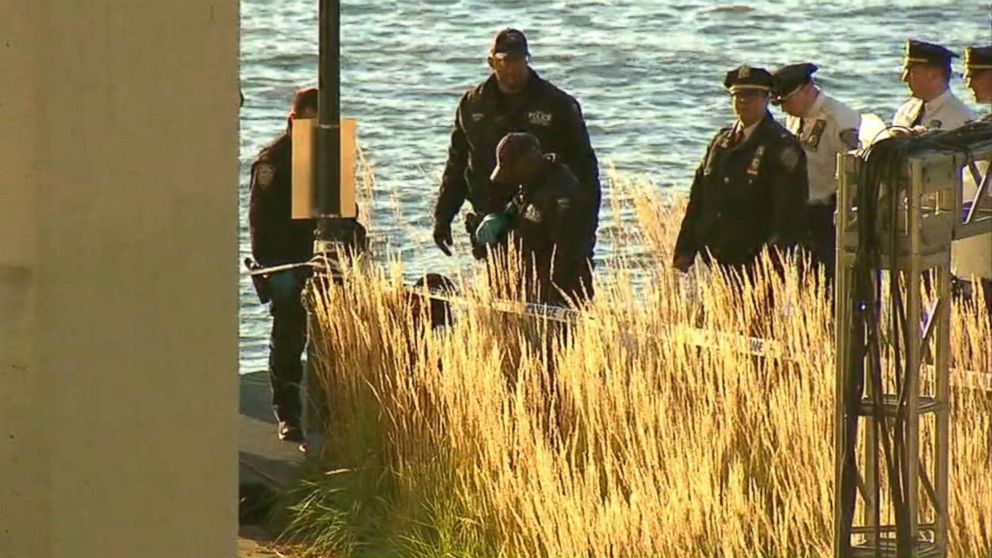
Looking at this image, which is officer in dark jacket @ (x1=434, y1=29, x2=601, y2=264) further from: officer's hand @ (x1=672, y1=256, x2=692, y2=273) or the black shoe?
the black shoe

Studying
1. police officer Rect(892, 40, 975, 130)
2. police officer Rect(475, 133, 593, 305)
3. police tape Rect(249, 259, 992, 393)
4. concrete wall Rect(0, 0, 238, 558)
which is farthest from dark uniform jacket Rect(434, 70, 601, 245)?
concrete wall Rect(0, 0, 238, 558)

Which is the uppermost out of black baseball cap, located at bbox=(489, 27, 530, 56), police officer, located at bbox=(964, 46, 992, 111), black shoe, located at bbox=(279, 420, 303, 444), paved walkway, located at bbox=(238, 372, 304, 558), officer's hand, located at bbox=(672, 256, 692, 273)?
black baseball cap, located at bbox=(489, 27, 530, 56)

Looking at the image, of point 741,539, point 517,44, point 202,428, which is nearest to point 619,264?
point 517,44

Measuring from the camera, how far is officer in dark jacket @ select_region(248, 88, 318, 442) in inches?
348

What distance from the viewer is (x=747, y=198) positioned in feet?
28.8

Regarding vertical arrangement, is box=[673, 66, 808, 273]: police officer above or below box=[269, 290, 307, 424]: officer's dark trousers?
above

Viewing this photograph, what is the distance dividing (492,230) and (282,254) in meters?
0.97

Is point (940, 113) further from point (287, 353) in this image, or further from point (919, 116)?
point (287, 353)

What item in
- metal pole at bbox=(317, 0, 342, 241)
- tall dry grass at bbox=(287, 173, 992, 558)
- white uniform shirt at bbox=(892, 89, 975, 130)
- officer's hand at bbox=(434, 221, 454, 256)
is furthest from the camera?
officer's hand at bbox=(434, 221, 454, 256)

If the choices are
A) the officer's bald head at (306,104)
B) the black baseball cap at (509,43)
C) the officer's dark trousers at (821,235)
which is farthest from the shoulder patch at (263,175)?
the officer's dark trousers at (821,235)

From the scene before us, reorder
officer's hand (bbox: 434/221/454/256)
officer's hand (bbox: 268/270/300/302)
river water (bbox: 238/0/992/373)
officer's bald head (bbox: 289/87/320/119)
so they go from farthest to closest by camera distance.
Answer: river water (bbox: 238/0/992/373) < officer's hand (bbox: 434/221/454/256) < officer's bald head (bbox: 289/87/320/119) < officer's hand (bbox: 268/270/300/302)

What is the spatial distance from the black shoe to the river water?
664 centimetres

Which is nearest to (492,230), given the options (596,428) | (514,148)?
(514,148)

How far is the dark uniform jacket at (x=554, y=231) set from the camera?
8.53m
